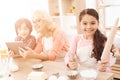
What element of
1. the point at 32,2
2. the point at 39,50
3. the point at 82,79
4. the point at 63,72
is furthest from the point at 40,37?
the point at 32,2

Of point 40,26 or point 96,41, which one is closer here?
point 96,41

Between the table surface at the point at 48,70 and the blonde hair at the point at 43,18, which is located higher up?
the blonde hair at the point at 43,18

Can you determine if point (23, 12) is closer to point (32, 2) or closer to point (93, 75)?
point (32, 2)

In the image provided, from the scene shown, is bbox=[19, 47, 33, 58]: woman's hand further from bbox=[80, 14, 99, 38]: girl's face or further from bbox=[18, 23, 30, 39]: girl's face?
bbox=[80, 14, 99, 38]: girl's face

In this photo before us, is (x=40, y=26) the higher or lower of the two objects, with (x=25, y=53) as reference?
higher

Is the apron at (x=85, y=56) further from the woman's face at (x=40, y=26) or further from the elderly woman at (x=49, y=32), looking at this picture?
the woman's face at (x=40, y=26)

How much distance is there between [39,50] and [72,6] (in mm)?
1299

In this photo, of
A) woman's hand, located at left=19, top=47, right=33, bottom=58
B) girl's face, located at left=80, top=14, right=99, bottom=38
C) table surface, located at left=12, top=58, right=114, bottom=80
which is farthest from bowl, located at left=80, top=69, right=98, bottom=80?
woman's hand, located at left=19, top=47, right=33, bottom=58

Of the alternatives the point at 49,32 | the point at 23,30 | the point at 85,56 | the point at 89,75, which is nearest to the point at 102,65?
the point at 89,75

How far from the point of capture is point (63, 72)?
1509 mm

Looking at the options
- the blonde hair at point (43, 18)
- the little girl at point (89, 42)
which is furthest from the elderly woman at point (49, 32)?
the little girl at point (89, 42)

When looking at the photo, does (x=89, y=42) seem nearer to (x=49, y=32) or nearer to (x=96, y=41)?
(x=96, y=41)

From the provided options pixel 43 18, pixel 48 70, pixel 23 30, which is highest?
pixel 43 18

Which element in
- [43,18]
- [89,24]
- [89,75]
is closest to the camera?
[89,75]
